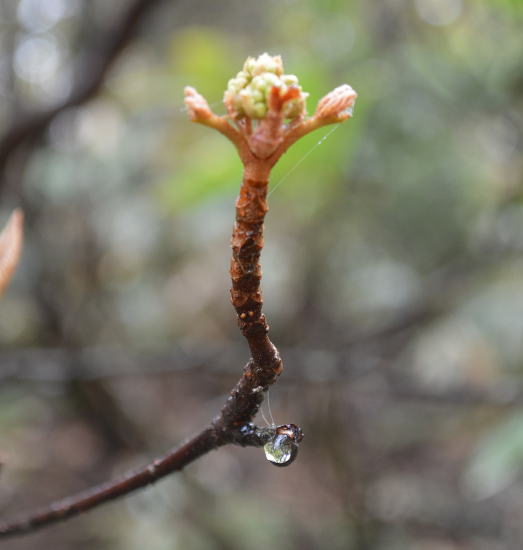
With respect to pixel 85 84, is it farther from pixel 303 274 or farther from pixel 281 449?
pixel 303 274

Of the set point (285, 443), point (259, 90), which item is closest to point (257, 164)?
point (259, 90)

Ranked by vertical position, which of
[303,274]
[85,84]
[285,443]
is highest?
[303,274]

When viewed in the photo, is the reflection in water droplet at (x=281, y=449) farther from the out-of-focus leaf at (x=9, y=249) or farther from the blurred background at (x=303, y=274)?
the blurred background at (x=303, y=274)

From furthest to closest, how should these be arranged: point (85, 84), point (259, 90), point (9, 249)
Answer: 1. point (85, 84)
2. point (9, 249)
3. point (259, 90)

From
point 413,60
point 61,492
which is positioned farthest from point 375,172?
point 61,492

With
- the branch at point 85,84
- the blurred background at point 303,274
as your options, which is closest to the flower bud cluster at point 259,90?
the blurred background at point 303,274

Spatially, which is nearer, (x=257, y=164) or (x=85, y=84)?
(x=257, y=164)

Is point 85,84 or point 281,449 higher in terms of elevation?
point 85,84
